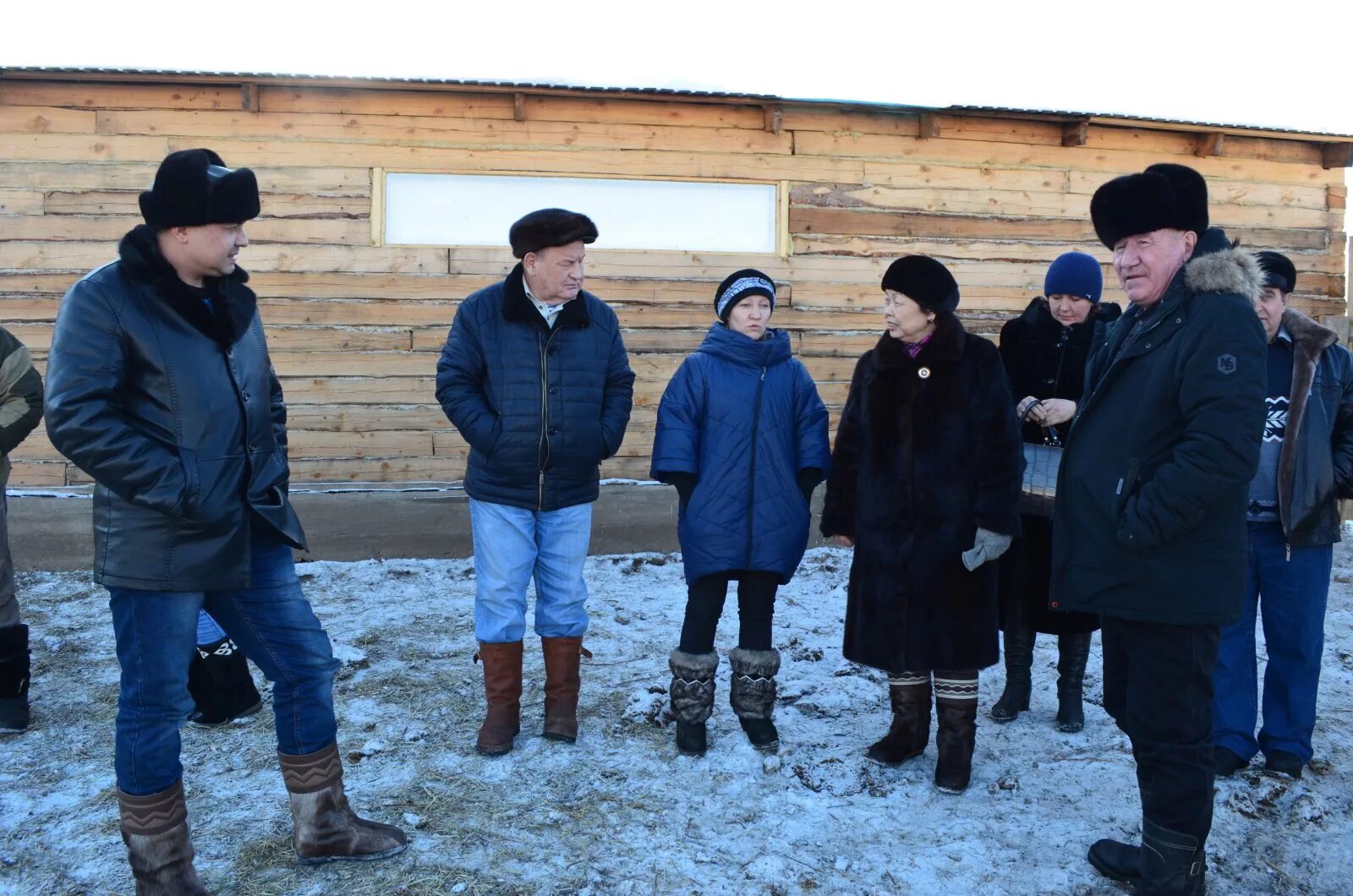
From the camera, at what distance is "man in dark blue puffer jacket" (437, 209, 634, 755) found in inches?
159

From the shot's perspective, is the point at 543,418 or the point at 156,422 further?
the point at 543,418

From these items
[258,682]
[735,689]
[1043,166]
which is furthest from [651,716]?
[1043,166]

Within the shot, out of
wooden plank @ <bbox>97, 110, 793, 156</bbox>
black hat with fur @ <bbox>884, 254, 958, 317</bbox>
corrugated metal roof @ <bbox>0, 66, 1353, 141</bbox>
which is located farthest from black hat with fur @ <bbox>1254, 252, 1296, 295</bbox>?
wooden plank @ <bbox>97, 110, 793, 156</bbox>

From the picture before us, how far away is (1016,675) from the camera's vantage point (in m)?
Answer: 4.51

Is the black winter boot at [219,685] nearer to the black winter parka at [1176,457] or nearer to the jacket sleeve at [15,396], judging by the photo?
the jacket sleeve at [15,396]

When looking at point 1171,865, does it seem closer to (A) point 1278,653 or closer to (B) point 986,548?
(B) point 986,548

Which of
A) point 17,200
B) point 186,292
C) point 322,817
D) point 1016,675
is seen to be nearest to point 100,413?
point 186,292

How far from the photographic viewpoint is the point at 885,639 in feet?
12.4

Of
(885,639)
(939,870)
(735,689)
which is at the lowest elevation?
(939,870)

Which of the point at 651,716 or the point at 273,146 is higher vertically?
the point at 273,146

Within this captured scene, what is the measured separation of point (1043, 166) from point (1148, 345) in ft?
19.0

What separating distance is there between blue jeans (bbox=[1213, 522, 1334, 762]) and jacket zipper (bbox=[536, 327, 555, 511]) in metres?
2.76

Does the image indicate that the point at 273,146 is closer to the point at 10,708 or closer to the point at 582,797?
the point at 10,708

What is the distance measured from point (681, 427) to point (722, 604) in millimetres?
749
